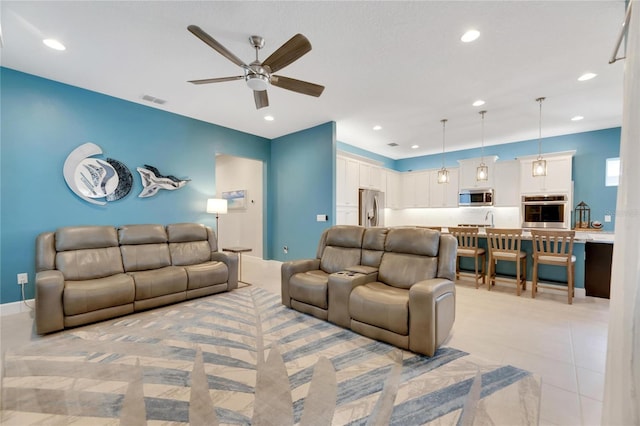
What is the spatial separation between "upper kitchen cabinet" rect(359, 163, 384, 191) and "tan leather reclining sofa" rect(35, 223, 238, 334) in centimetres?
335

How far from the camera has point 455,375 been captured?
6.66 feet

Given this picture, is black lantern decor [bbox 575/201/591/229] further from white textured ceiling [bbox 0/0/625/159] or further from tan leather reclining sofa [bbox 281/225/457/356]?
tan leather reclining sofa [bbox 281/225/457/356]

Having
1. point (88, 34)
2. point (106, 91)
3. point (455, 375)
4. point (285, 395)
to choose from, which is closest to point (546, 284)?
point (455, 375)

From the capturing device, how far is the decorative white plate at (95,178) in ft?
12.3

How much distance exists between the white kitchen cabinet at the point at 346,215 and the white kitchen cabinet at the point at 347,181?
0.10 meters

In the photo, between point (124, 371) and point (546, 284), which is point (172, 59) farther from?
point (546, 284)

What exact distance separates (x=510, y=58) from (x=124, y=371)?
4.67 meters

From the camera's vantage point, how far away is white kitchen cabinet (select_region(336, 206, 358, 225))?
17.4 feet

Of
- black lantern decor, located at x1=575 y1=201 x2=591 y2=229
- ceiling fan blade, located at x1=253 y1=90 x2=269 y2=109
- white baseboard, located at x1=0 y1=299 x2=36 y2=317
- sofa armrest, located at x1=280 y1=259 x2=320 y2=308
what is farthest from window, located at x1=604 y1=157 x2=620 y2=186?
white baseboard, located at x1=0 y1=299 x2=36 y2=317

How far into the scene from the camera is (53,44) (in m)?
2.75

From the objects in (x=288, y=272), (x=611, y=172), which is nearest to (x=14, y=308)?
(x=288, y=272)

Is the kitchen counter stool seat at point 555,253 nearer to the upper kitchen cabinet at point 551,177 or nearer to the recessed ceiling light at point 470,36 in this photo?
the upper kitchen cabinet at point 551,177

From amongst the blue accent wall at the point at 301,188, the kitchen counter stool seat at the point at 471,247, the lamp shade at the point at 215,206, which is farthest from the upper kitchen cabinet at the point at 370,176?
the lamp shade at the point at 215,206

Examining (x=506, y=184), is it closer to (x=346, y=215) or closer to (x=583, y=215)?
(x=583, y=215)
